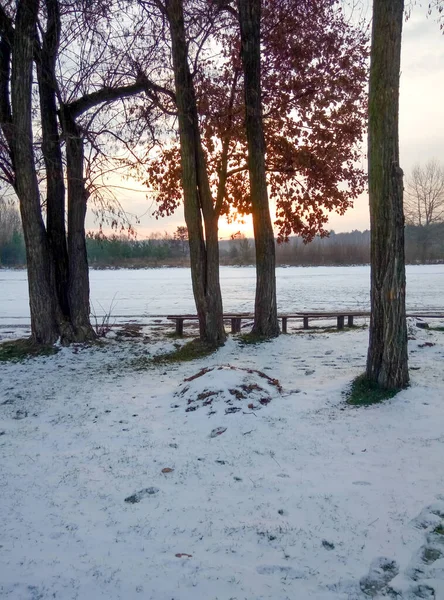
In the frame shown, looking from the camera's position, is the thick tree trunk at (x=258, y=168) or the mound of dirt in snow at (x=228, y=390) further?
the thick tree trunk at (x=258, y=168)

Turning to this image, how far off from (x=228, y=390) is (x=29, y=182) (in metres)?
6.36

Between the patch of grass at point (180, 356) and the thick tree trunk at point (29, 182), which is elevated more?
the thick tree trunk at point (29, 182)

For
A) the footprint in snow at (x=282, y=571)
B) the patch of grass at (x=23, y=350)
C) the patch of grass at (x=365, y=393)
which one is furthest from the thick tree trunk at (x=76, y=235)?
the footprint in snow at (x=282, y=571)

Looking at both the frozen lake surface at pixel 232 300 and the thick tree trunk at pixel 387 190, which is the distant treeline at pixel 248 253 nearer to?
the frozen lake surface at pixel 232 300

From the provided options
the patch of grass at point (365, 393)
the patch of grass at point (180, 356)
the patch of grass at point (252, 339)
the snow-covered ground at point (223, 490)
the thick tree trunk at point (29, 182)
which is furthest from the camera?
the patch of grass at point (252, 339)

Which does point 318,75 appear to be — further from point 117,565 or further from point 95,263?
point 95,263


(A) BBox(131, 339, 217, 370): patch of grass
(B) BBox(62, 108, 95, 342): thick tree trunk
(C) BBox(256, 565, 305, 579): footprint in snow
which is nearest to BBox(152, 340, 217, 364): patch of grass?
(A) BBox(131, 339, 217, 370): patch of grass

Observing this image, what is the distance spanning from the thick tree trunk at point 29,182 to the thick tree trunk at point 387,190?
670 centimetres

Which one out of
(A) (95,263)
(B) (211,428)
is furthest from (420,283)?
(A) (95,263)

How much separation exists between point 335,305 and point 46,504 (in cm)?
1532

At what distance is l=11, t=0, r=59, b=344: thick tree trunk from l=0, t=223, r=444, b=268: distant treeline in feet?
106

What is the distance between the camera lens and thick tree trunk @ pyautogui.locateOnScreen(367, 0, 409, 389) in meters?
5.63

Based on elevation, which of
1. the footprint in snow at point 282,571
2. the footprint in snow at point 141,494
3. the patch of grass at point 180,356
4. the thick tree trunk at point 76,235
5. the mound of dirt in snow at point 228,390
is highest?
the thick tree trunk at point 76,235

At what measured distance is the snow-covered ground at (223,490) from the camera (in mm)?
2771
